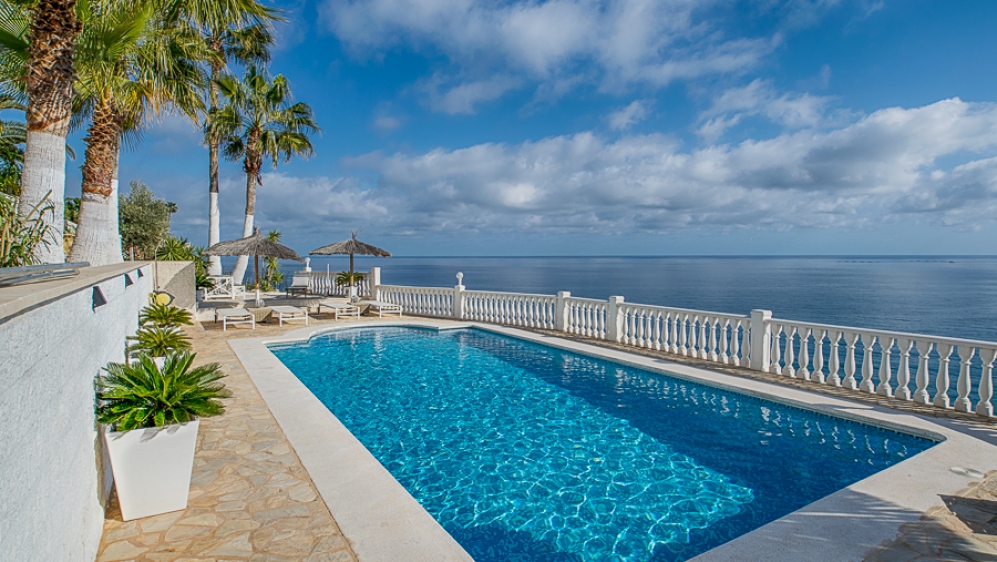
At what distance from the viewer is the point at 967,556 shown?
126 inches

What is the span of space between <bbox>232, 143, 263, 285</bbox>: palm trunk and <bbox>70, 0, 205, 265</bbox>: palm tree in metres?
12.4

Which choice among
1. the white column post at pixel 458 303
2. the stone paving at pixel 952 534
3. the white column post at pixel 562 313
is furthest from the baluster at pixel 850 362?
the white column post at pixel 458 303

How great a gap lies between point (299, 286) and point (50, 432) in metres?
21.3

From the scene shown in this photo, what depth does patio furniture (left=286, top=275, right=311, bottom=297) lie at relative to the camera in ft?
72.0

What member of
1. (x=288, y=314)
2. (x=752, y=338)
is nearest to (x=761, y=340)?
(x=752, y=338)

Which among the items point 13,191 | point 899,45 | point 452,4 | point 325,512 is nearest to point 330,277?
point 13,191

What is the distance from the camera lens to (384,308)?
1702 centimetres

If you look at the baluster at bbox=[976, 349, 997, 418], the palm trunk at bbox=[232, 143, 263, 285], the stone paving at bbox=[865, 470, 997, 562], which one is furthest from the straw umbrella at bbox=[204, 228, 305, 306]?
the baluster at bbox=[976, 349, 997, 418]

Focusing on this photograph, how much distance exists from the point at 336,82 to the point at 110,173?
23.8 m

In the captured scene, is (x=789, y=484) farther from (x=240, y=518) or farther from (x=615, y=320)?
(x=615, y=320)

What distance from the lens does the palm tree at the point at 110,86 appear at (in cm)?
723

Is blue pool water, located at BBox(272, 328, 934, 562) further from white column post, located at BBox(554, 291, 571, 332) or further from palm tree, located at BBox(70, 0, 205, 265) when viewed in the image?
palm tree, located at BBox(70, 0, 205, 265)

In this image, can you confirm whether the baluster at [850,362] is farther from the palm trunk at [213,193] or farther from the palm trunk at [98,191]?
the palm trunk at [213,193]

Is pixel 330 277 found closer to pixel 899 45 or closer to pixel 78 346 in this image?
pixel 78 346
